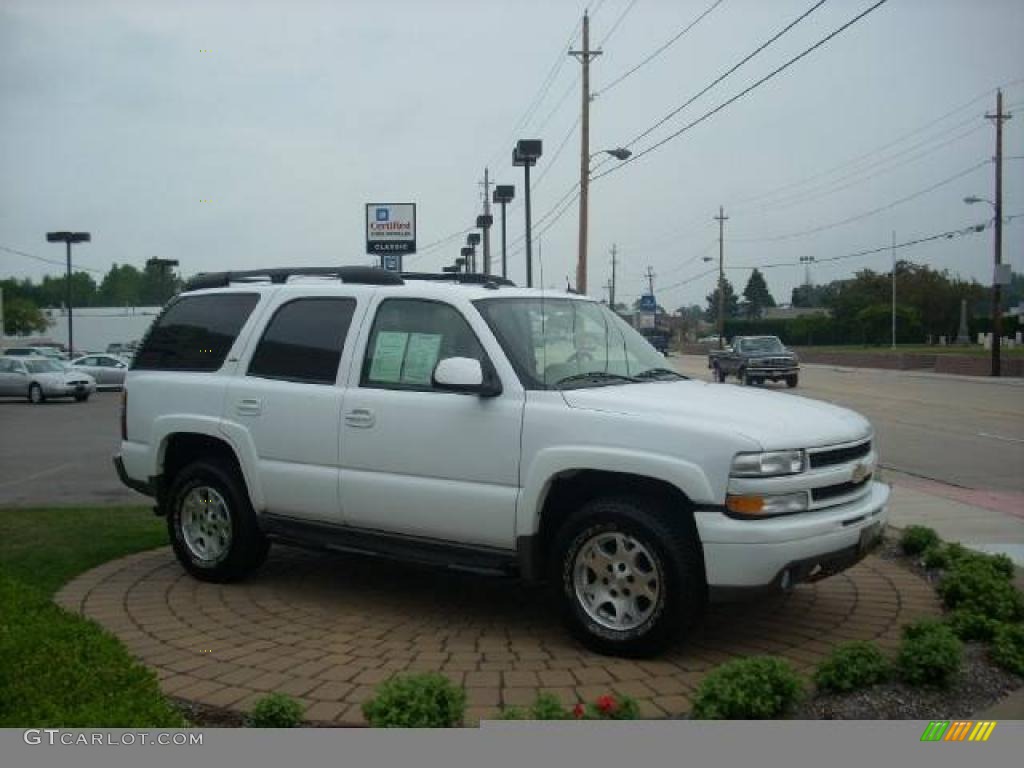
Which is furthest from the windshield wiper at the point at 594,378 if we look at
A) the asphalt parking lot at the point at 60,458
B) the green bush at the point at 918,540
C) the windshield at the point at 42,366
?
the windshield at the point at 42,366

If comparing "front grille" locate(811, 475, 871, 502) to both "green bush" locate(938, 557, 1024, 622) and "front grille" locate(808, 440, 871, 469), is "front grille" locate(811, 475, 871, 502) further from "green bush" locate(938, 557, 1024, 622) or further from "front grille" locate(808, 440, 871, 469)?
"green bush" locate(938, 557, 1024, 622)

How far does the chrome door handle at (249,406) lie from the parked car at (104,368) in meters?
31.9

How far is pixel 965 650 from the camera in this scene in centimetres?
495

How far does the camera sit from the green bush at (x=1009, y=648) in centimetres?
468

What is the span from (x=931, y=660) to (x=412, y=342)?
3.14 meters

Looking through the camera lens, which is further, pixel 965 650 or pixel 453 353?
pixel 453 353

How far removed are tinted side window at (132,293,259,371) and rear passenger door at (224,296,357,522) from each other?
0.33m

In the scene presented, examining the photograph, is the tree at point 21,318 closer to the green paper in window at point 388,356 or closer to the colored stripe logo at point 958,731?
the green paper in window at point 388,356

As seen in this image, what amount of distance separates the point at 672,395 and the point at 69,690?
3.10m

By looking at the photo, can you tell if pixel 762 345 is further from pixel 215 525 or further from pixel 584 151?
pixel 215 525

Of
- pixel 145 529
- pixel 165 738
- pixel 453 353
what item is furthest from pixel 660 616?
pixel 145 529

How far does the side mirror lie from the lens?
16.7ft

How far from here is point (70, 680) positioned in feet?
12.8

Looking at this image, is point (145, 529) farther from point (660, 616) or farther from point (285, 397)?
point (660, 616)
